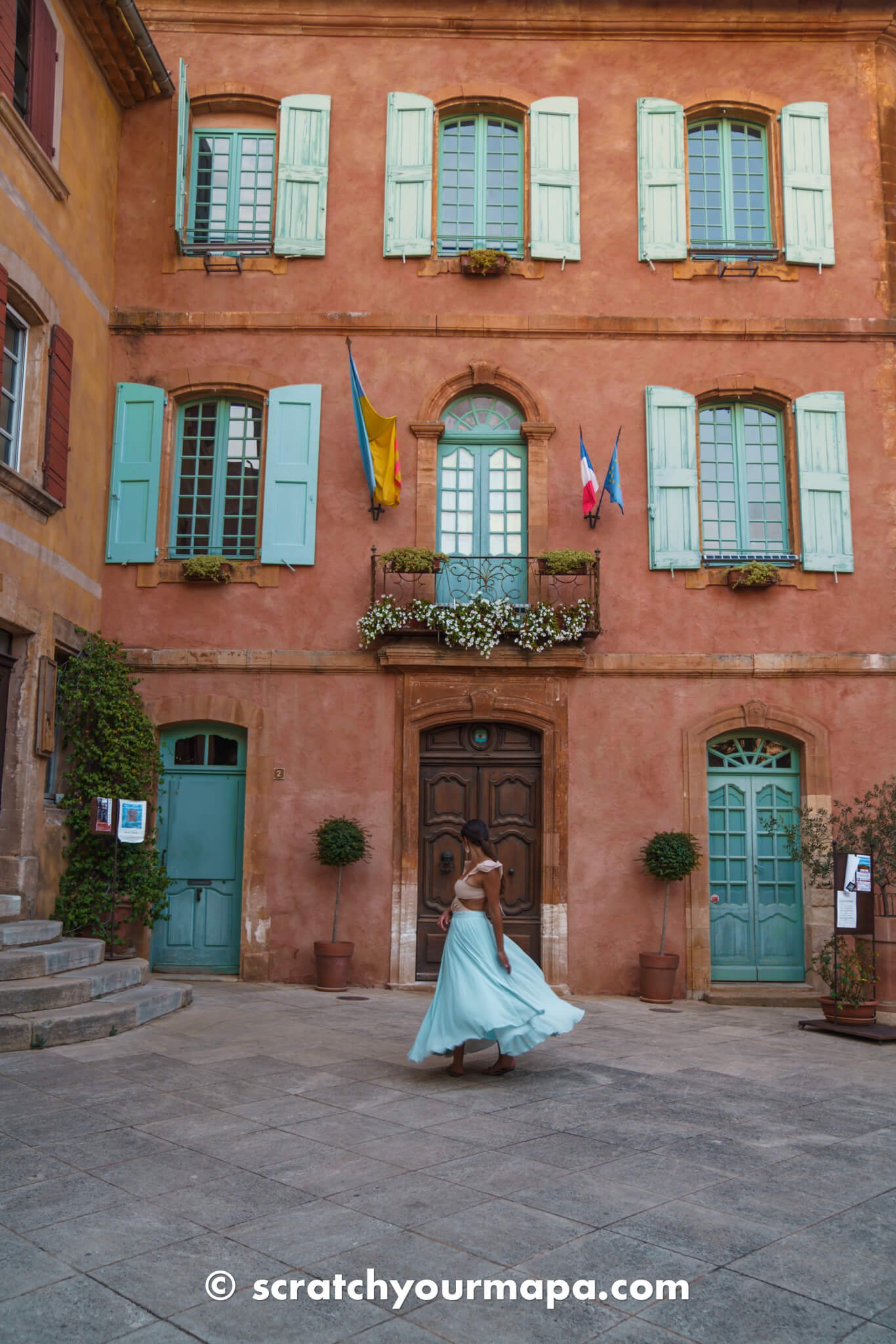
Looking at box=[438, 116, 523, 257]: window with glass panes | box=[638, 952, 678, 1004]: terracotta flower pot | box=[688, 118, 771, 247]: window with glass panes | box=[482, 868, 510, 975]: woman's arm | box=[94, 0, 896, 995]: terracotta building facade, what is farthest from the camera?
box=[688, 118, 771, 247]: window with glass panes

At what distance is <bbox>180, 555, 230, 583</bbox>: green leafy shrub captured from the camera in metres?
11.3

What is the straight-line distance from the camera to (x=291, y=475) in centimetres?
1156

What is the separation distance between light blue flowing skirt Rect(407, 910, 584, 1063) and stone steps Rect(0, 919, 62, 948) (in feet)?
12.5

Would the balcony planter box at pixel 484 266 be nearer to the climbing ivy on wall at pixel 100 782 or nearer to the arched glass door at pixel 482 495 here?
Result: the arched glass door at pixel 482 495

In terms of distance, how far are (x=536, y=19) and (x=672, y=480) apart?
527 centimetres

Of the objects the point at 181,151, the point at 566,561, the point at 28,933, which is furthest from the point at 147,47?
the point at 28,933

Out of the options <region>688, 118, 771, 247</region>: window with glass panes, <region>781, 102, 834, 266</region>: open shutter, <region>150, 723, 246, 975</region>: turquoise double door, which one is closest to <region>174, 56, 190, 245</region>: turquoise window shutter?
<region>150, 723, 246, 975</region>: turquoise double door

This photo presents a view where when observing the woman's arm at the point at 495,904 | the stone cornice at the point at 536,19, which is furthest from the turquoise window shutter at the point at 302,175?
the woman's arm at the point at 495,904

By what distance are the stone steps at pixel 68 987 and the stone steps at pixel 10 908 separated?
36.0 inches

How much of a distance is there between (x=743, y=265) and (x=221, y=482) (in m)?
5.93

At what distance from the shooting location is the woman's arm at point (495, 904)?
6.50 m

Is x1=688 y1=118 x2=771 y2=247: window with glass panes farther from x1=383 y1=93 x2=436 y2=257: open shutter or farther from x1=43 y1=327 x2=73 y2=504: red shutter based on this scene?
x1=43 y1=327 x2=73 y2=504: red shutter

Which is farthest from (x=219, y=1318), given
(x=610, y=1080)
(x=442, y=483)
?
(x=442, y=483)

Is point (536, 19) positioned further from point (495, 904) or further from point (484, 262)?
point (495, 904)
